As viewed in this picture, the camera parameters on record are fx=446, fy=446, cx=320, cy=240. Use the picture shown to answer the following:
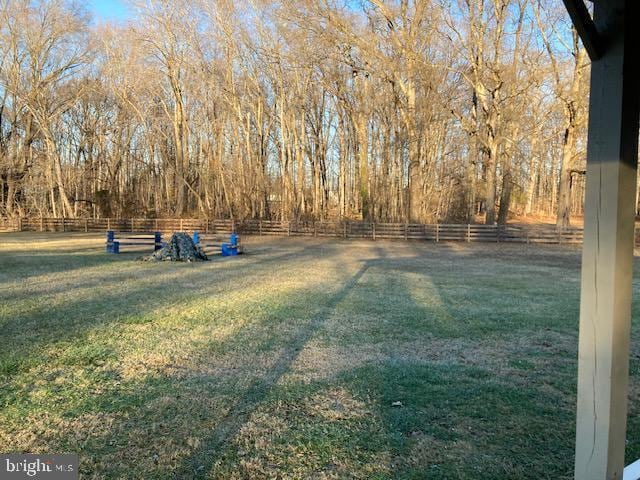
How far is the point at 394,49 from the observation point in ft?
79.8

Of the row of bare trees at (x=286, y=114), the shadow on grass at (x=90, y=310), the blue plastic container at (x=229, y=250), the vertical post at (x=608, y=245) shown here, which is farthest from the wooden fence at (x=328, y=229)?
the vertical post at (x=608, y=245)

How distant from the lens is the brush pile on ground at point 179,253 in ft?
45.9

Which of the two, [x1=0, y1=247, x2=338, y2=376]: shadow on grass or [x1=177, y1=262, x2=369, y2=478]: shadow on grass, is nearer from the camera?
[x1=177, y1=262, x2=369, y2=478]: shadow on grass

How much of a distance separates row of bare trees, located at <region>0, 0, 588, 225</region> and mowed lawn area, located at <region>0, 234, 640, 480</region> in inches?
722

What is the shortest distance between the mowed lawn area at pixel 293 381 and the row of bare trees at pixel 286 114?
1835 cm

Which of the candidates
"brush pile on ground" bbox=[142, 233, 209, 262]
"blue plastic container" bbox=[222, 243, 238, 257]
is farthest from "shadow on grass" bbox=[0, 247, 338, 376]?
"blue plastic container" bbox=[222, 243, 238, 257]

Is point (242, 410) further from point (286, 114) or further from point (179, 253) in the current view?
point (286, 114)

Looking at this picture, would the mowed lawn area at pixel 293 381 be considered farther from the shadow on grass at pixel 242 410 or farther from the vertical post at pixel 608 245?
the vertical post at pixel 608 245

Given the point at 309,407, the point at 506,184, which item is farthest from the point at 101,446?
the point at 506,184

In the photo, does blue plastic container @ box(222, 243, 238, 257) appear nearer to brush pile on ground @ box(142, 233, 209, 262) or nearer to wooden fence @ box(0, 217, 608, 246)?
brush pile on ground @ box(142, 233, 209, 262)

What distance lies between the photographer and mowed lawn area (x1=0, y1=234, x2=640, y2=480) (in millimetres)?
2799

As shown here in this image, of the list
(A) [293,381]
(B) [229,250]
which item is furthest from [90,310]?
(B) [229,250]

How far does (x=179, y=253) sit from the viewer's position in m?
14.1

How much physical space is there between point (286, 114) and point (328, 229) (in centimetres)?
945
